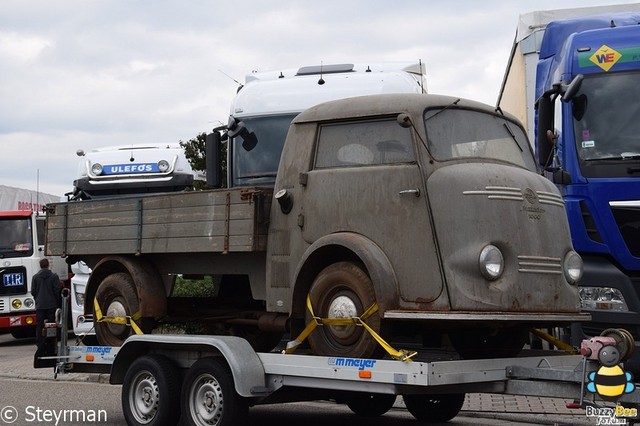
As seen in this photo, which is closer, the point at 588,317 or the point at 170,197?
the point at 588,317

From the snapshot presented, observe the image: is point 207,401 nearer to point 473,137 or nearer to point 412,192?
point 412,192

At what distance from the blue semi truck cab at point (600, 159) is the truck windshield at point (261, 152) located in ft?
9.82

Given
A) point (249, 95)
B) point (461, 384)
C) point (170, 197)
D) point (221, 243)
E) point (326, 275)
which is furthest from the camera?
point (249, 95)

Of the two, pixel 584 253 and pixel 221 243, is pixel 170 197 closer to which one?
pixel 221 243

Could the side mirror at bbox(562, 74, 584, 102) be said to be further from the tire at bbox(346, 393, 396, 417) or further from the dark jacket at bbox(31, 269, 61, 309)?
the dark jacket at bbox(31, 269, 61, 309)

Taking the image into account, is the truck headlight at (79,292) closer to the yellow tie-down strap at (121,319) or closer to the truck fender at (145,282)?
the yellow tie-down strap at (121,319)

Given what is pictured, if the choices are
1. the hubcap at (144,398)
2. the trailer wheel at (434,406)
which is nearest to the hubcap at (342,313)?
the hubcap at (144,398)

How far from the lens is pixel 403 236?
7.52 m

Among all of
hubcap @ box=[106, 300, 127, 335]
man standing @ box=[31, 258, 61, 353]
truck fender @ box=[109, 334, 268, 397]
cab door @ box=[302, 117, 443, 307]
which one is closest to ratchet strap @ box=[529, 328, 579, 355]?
cab door @ box=[302, 117, 443, 307]

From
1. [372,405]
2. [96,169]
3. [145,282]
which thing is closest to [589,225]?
[372,405]

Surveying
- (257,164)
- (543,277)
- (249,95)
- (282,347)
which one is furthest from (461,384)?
(249,95)

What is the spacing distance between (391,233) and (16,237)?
15.1m

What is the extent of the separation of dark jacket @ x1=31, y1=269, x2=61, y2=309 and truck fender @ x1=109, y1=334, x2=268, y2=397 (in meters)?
8.03

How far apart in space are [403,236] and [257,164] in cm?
434
